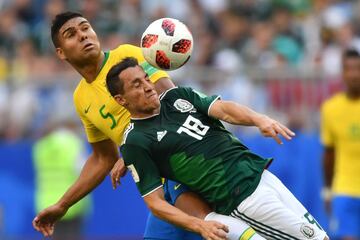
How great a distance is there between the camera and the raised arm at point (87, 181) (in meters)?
10.3

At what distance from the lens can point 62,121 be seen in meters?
16.6

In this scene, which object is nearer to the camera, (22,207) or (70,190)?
(70,190)

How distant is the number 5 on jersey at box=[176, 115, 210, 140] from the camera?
903 centimetres

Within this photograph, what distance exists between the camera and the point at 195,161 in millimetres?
8953

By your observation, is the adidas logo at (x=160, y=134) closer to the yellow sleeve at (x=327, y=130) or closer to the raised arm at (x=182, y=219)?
the raised arm at (x=182, y=219)

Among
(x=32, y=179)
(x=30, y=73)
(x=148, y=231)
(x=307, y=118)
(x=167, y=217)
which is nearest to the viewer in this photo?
(x=167, y=217)

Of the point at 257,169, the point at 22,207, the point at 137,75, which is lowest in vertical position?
the point at 22,207

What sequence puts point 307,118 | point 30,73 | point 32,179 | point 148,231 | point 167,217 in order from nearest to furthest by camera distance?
1. point 167,217
2. point 148,231
3. point 307,118
4. point 32,179
5. point 30,73

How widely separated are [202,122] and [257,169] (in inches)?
23.1

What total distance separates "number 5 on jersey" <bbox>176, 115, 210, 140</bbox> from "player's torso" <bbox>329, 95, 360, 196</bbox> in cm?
433

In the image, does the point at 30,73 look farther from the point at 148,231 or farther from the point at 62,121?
the point at 148,231

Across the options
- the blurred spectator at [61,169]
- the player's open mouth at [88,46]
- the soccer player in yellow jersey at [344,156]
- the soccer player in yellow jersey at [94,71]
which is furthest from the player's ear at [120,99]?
the blurred spectator at [61,169]

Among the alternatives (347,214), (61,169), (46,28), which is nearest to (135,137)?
(347,214)

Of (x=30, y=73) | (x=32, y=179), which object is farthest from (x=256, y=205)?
(x=30, y=73)
